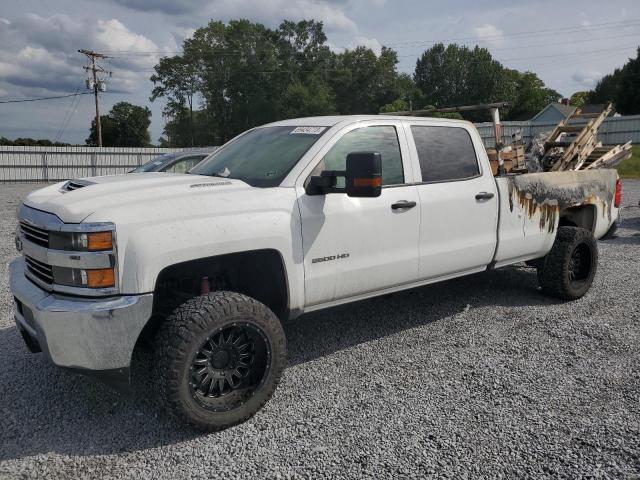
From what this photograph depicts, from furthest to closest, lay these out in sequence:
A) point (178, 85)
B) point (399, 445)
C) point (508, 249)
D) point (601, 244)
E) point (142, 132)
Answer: point (142, 132) → point (178, 85) → point (601, 244) → point (508, 249) → point (399, 445)

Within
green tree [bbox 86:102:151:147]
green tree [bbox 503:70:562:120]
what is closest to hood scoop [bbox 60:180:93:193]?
green tree [bbox 86:102:151:147]

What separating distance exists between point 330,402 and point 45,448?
169 centimetres

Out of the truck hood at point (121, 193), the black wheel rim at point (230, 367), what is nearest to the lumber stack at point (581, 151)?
the truck hood at point (121, 193)

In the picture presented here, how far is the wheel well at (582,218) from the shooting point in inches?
237

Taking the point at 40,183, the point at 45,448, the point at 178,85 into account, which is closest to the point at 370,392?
the point at 45,448

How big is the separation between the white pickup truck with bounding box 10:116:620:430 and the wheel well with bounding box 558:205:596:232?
1202 mm

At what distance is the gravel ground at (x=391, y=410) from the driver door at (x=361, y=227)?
0.68 m

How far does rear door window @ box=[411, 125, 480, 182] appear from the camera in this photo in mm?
4477

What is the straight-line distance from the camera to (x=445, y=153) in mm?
4672

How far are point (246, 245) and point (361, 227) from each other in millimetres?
931

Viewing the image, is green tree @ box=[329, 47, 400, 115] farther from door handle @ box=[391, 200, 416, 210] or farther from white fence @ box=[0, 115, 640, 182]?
door handle @ box=[391, 200, 416, 210]

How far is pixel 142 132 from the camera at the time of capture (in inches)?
2731

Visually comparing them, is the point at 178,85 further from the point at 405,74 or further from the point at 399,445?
the point at 399,445

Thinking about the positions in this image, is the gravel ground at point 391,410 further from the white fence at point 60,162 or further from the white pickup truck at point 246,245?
the white fence at point 60,162
